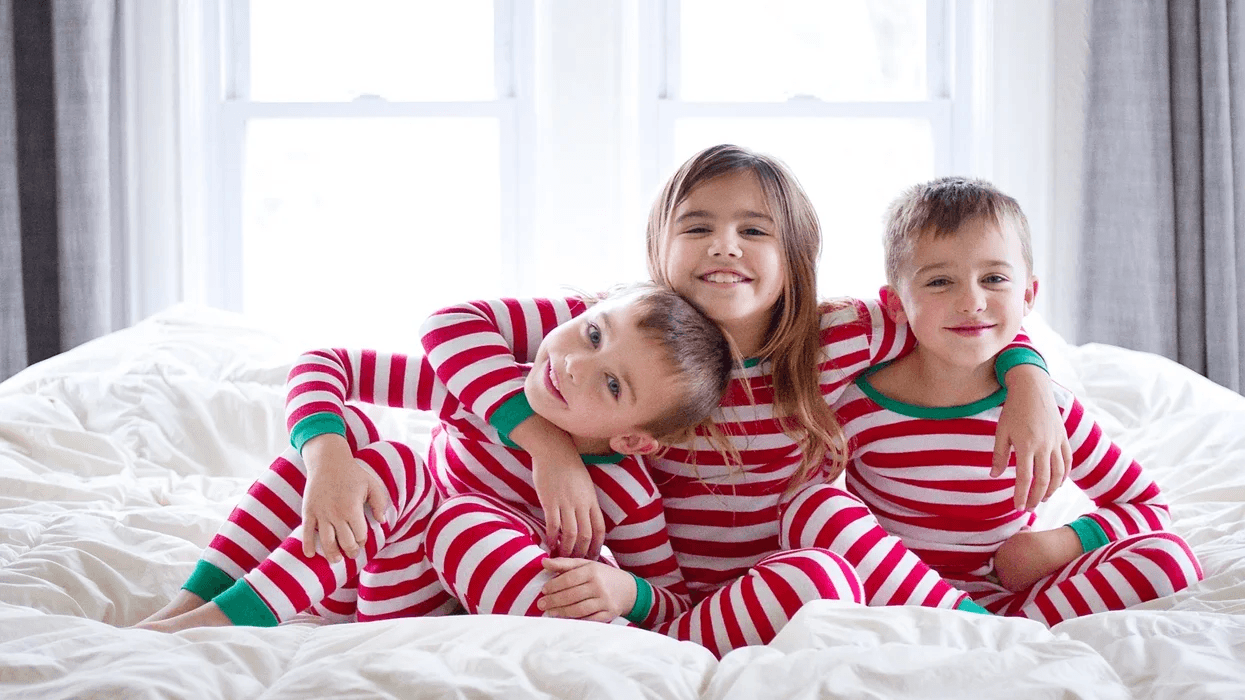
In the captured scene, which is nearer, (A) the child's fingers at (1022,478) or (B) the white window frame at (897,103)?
(A) the child's fingers at (1022,478)

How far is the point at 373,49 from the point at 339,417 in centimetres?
185

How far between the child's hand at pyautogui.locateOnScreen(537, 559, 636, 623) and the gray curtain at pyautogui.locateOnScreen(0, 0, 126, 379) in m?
1.95

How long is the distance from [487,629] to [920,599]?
0.47 metres

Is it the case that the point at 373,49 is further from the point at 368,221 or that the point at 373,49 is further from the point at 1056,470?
the point at 1056,470

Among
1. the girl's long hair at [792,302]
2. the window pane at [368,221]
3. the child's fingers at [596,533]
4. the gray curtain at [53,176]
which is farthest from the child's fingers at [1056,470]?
the gray curtain at [53,176]

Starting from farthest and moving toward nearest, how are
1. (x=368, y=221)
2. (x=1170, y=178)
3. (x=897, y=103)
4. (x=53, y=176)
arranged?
1. (x=368, y=221)
2. (x=897, y=103)
3. (x=53, y=176)
4. (x=1170, y=178)

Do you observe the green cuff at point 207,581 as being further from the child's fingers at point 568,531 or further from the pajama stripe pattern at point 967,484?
the pajama stripe pattern at point 967,484

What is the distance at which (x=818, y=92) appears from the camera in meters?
2.68

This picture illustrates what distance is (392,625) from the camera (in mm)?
800

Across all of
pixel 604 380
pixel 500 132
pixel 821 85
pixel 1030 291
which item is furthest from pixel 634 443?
pixel 821 85

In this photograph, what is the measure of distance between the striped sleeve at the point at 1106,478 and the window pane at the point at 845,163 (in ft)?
4.93

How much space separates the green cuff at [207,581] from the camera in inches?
39.6

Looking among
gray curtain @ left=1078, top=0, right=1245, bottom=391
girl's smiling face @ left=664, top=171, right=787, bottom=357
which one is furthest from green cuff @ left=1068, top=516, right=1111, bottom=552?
gray curtain @ left=1078, top=0, right=1245, bottom=391

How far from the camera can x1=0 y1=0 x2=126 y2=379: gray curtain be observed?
237 centimetres
